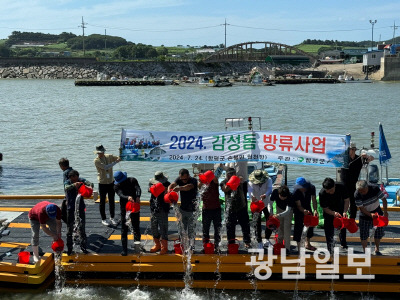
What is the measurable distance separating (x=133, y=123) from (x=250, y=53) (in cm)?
10867

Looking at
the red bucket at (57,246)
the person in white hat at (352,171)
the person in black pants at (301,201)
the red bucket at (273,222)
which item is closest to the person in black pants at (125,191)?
the red bucket at (57,246)

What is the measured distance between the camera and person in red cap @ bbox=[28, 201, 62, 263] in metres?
8.76

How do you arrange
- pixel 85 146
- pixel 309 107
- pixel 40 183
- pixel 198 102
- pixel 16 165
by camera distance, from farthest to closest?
1. pixel 198 102
2. pixel 309 107
3. pixel 85 146
4. pixel 16 165
5. pixel 40 183

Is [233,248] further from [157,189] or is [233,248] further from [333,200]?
[333,200]

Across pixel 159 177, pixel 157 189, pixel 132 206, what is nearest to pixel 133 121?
pixel 159 177

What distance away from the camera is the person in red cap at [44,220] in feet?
28.7

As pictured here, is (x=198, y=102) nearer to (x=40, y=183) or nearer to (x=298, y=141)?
(x=40, y=183)

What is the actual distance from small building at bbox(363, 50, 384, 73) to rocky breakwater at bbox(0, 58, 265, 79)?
1594 inches

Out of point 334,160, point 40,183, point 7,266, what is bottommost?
point 40,183

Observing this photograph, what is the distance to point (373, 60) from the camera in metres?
109

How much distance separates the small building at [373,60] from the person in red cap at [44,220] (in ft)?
352

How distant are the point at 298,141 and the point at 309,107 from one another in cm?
4828

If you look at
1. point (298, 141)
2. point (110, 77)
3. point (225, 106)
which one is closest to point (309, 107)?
point (225, 106)

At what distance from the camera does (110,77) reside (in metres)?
117
